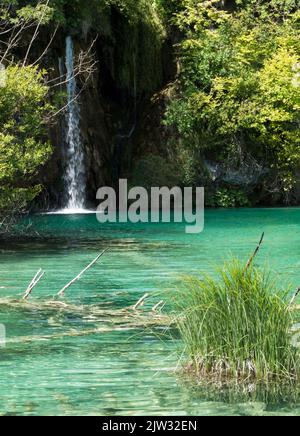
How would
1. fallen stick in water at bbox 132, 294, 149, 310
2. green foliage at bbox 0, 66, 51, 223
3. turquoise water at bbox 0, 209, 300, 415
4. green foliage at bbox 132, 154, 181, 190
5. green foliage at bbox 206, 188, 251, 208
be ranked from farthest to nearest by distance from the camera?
1. green foliage at bbox 206, 188, 251, 208
2. green foliage at bbox 132, 154, 181, 190
3. green foliage at bbox 0, 66, 51, 223
4. fallen stick in water at bbox 132, 294, 149, 310
5. turquoise water at bbox 0, 209, 300, 415

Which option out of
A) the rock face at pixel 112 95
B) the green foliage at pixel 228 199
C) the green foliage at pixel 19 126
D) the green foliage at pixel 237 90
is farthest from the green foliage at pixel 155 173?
the green foliage at pixel 19 126

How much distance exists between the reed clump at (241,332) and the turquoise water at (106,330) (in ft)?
0.85

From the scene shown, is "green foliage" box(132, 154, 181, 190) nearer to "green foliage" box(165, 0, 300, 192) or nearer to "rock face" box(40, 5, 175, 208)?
"rock face" box(40, 5, 175, 208)

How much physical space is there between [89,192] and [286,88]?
25.7 ft

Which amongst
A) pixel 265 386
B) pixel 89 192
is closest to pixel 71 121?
pixel 89 192

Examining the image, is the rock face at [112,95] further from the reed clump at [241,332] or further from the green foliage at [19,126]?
the reed clump at [241,332]

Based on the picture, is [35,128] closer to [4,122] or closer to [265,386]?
[4,122]

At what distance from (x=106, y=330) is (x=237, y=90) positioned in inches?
918

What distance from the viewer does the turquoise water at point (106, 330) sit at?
289 inches

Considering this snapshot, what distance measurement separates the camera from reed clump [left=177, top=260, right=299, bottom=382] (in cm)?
742

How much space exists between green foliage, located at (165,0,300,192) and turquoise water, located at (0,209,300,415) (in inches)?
438

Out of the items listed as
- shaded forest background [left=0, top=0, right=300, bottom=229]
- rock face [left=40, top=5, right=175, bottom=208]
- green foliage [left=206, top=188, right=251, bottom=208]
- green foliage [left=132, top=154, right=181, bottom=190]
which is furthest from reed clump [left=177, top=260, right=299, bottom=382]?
green foliage [left=206, top=188, right=251, bottom=208]

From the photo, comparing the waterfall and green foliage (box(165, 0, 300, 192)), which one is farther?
green foliage (box(165, 0, 300, 192))

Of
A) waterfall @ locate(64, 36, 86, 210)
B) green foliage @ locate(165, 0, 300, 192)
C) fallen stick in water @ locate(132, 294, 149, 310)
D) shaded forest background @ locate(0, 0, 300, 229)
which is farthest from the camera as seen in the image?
green foliage @ locate(165, 0, 300, 192)
